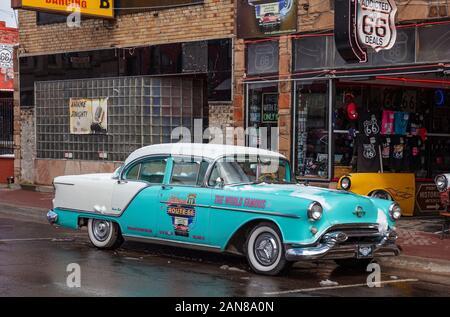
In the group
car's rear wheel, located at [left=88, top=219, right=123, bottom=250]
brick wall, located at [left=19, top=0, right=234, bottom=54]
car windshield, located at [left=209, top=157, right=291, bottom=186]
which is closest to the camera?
car windshield, located at [left=209, top=157, right=291, bottom=186]

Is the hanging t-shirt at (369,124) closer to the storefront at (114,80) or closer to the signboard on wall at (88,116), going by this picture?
the storefront at (114,80)

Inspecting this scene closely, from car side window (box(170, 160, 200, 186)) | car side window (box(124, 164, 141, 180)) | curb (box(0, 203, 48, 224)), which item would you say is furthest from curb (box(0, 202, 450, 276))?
curb (box(0, 203, 48, 224))

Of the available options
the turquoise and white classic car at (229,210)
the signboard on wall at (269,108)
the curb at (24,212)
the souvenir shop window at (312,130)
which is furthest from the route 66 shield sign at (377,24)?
the curb at (24,212)

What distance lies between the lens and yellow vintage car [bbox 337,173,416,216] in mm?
12977

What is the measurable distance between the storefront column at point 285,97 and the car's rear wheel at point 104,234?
18.0 ft

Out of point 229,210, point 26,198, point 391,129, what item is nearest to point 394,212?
point 229,210

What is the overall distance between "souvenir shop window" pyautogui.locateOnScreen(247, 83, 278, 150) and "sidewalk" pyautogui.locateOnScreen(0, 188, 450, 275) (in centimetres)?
351

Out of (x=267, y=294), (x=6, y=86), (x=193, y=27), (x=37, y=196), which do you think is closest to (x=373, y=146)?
(x=193, y=27)

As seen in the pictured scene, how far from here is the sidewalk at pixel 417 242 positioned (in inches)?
368

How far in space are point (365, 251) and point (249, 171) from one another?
1.92 m

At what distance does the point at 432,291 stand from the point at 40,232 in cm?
745

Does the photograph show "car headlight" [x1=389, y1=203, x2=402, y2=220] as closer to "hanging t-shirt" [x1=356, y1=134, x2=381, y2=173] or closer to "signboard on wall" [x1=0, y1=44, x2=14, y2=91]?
"hanging t-shirt" [x1=356, y1=134, x2=381, y2=173]

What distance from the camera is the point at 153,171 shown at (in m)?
9.94

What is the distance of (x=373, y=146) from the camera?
47.8 feet
